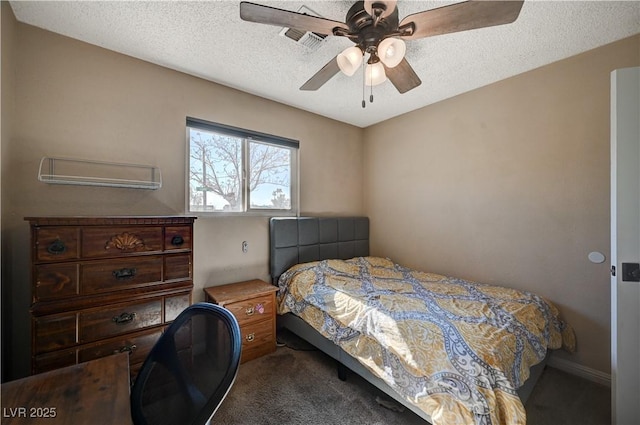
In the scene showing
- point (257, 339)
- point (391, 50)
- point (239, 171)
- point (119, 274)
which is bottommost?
point (257, 339)

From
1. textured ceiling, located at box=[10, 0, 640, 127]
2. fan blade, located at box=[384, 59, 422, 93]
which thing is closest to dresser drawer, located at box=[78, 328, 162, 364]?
textured ceiling, located at box=[10, 0, 640, 127]

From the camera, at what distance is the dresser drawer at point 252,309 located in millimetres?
2199

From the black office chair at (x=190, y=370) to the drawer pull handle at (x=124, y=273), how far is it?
89cm

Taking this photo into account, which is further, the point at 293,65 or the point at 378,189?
the point at 378,189

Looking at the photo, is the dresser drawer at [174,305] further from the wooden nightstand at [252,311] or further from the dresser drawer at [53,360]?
the dresser drawer at [53,360]

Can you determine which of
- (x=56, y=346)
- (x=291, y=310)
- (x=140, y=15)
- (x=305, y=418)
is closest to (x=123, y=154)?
(x=140, y=15)

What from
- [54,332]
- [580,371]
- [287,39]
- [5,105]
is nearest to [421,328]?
[580,371]

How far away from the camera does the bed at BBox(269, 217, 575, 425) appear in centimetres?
121

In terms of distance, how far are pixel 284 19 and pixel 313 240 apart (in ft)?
7.32

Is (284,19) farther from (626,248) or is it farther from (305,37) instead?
(626,248)

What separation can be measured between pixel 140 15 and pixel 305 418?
2877mm

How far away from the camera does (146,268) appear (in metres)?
1.68

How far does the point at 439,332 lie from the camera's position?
1.47 meters

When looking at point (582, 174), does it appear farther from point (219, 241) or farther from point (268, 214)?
point (219, 241)
